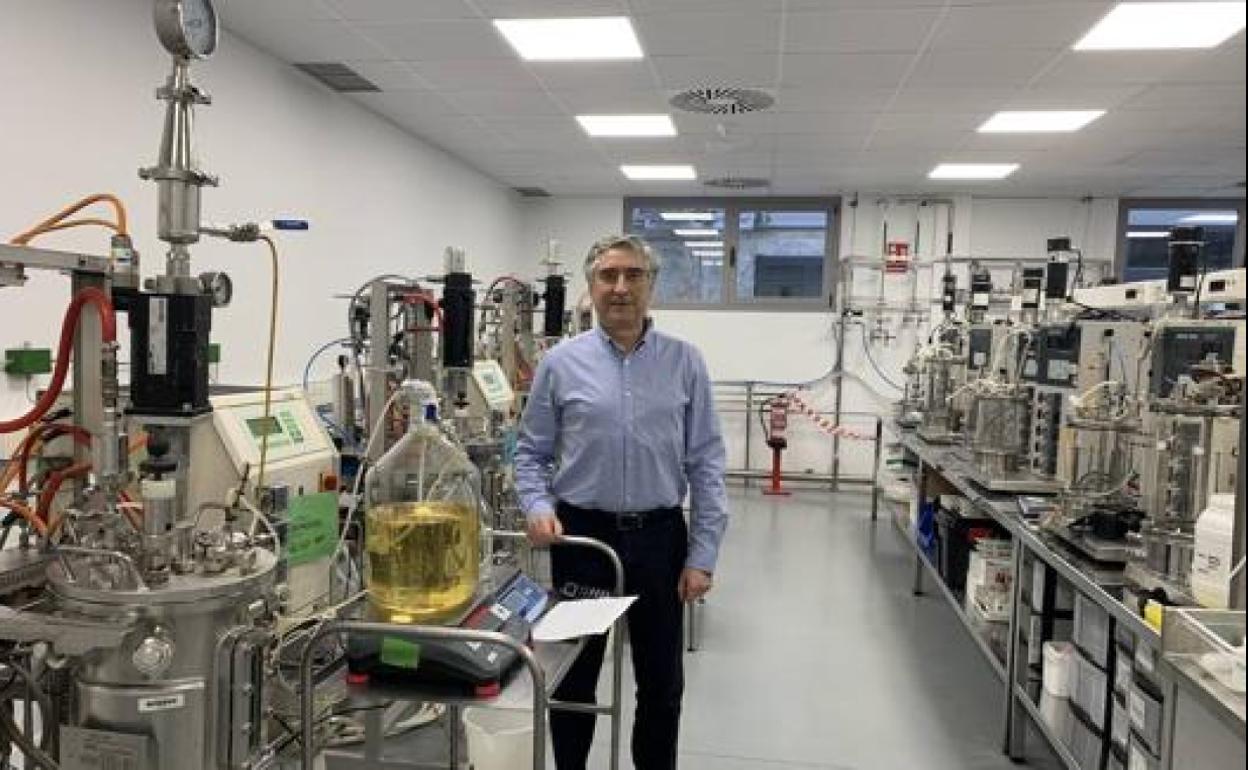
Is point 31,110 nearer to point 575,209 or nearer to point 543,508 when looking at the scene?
point 543,508

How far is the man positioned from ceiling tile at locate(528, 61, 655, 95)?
2273 millimetres

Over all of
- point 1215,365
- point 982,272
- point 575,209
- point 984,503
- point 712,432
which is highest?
point 575,209

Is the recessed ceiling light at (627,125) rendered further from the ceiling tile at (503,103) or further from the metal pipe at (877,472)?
the metal pipe at (877,472)

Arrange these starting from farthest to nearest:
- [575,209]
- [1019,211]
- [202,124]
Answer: [575,209], [1019,211], [202,124]

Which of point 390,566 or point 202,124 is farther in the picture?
point 202,124

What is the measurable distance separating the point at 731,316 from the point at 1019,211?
266 centimetres

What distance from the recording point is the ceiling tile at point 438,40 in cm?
371

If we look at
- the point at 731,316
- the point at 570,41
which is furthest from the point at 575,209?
the point at 570,41

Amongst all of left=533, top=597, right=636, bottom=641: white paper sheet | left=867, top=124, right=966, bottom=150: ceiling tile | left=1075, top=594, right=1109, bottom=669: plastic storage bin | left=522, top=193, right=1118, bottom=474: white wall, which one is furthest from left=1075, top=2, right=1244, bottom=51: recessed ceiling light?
left=522, top=193, right=1118, bottom=474: white wall

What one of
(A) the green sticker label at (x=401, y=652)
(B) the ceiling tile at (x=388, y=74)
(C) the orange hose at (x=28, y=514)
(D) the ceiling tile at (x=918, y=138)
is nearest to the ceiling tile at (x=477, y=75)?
(B) the ceiling tile at (x=388, y=74)

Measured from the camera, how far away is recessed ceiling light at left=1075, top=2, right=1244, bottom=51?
334 cm

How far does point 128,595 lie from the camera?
116cm

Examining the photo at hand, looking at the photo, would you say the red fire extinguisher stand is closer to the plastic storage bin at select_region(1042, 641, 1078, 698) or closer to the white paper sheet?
the plastic storage bin at select_region(1042, 641, 1078, 698)

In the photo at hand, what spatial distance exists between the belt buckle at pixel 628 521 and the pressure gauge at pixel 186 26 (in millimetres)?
1352
